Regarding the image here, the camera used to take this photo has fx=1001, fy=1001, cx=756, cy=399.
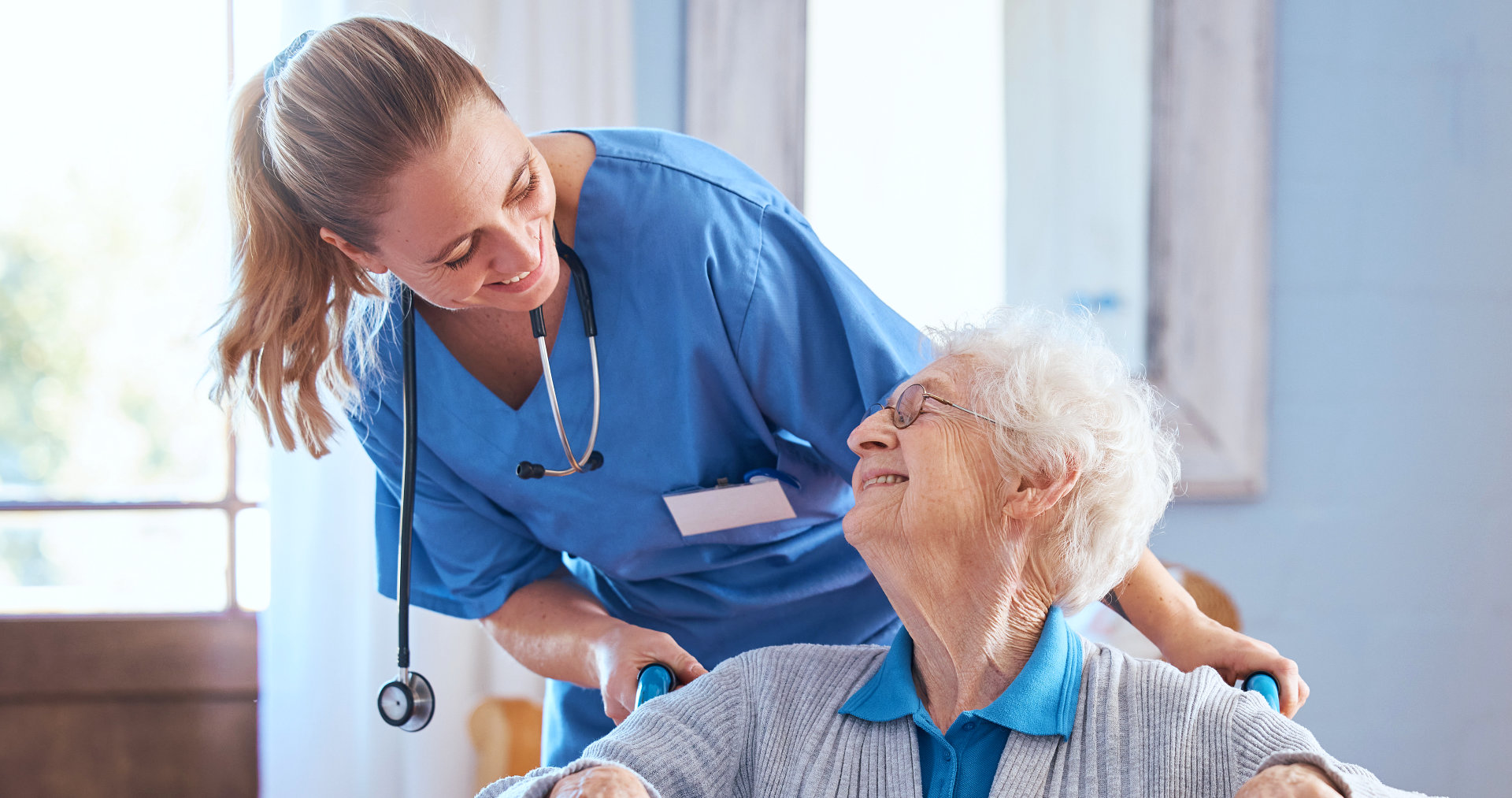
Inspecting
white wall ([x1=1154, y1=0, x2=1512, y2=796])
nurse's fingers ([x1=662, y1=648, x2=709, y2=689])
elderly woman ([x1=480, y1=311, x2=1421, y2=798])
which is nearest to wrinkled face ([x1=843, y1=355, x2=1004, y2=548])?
elderly woman ([x1=480, y1=311, x2=1421, y2=798])

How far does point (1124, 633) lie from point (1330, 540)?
0.95 meters

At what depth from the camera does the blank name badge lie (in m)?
1.22

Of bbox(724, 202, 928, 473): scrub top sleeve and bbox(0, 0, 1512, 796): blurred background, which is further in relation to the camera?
bbox(0, 0, 1512, 796): blurred background

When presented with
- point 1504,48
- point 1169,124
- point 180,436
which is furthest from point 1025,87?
point 180,436

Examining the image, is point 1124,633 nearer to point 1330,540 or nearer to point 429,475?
point 1330,540

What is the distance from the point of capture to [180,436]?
256cm

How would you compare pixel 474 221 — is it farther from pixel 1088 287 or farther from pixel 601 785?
pixel 1088 287

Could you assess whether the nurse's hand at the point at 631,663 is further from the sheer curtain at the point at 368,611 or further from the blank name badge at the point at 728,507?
the sheer curtain at the point at 368,611

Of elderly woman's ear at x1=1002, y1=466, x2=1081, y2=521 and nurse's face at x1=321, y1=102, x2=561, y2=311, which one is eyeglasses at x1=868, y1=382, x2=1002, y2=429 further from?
nurse's face at x1=321, y1=102, x2=561, y2=311

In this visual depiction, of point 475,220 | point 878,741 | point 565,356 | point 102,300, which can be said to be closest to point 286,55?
point 475,220

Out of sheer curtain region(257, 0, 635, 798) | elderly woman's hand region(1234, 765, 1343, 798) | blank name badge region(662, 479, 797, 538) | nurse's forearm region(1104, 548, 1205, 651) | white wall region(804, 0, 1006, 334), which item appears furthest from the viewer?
white wall region(804, 0, 1006, 334)

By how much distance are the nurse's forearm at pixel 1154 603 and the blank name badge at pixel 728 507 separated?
0.41 m

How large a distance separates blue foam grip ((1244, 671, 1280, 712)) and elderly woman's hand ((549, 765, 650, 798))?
59 cm

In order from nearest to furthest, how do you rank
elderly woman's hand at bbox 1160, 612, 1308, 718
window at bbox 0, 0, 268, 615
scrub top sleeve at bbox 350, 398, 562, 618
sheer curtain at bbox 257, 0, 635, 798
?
elderly woman's hand at bbox 1160, 612, 1308, 718 → scrub top sleeve at bbox 350, 398, 562, 618 → sheer curtain at bbox 257, 0, 635, 798 → window at bbox 0, 0, 268, 615
